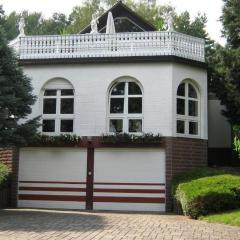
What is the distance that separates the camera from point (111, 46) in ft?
74.2

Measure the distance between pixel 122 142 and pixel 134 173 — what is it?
137cm

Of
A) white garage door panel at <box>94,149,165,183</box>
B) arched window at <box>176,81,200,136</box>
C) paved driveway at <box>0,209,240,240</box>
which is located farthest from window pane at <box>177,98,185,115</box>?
paved driveway at <box>0,209,240,240</box>

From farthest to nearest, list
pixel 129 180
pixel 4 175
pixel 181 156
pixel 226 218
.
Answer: pixel 181 156, pixel 129 180, pixel 4 175, pixel 226 218

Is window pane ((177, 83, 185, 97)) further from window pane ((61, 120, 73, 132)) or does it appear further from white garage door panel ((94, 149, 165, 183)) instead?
window pane ((61, 120, 73, 132))

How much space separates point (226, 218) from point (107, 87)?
8803 millimetres

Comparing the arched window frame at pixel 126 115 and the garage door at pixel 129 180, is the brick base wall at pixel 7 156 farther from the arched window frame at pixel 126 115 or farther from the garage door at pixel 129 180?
the arched window frame at pixel 126 115

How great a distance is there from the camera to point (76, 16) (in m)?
45.8

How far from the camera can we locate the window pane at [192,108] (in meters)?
23.2

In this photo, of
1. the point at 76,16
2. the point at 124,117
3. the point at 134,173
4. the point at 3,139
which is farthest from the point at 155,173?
the point at 76,16

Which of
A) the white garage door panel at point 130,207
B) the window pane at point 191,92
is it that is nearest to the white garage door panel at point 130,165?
the white garage door panel at point 130,207

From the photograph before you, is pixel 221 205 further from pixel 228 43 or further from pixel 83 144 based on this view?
pixel 228 43

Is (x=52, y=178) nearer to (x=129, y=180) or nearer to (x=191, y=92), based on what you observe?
(x=129, y=180)

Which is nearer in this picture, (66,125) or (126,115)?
(126,115)

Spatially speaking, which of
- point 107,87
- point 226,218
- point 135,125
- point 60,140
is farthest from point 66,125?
point 226,218
